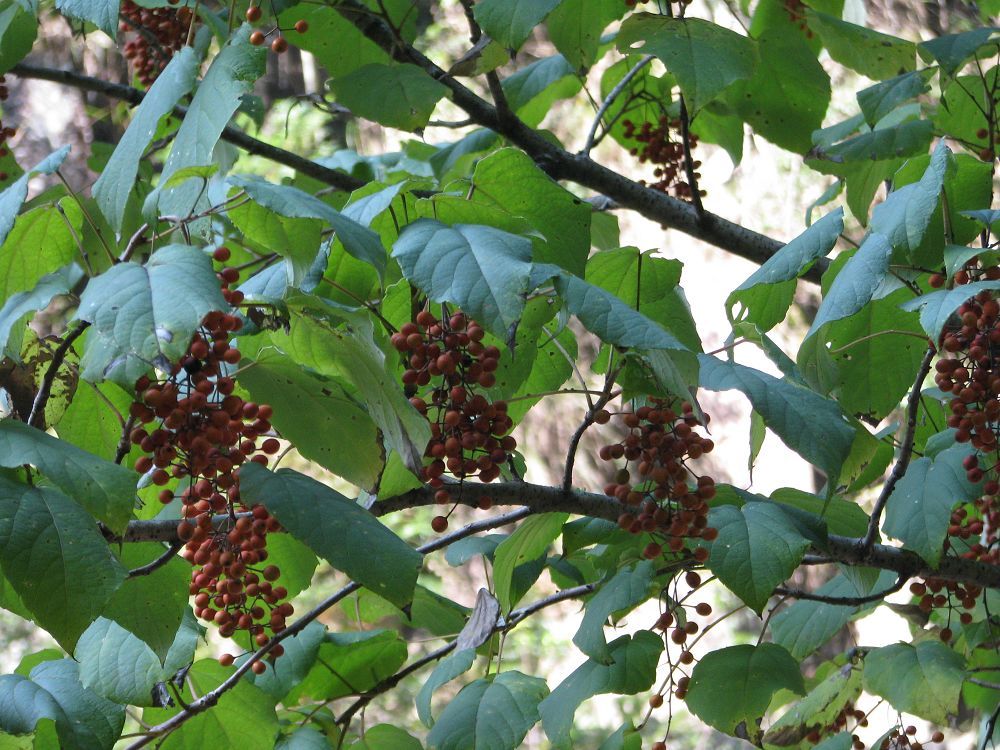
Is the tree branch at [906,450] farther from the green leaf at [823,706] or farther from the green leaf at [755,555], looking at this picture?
the green leaf at [823,706]

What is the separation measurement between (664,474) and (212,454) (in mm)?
521

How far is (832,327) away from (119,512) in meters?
1.09

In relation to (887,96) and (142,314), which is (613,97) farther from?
(142,314)

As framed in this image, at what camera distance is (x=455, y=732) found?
1.48 meters

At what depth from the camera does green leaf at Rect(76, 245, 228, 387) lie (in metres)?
0.81

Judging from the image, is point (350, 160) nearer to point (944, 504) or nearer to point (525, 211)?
point (525, 211)

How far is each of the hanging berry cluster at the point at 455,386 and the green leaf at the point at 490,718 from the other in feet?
1.71

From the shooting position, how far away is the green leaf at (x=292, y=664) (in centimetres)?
169

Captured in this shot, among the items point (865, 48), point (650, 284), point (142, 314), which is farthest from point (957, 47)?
point (142, 314)

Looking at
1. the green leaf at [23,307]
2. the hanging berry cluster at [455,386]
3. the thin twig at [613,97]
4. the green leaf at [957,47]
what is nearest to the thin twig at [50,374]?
the green leaf at [23,307]

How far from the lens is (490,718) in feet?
4.89

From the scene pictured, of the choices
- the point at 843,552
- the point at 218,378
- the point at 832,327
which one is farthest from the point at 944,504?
the point at 218,378

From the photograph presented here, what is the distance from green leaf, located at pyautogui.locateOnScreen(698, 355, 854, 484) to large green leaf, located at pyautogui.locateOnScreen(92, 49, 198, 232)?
2.16 ft

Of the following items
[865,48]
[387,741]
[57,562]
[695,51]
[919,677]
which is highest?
[865,48]
